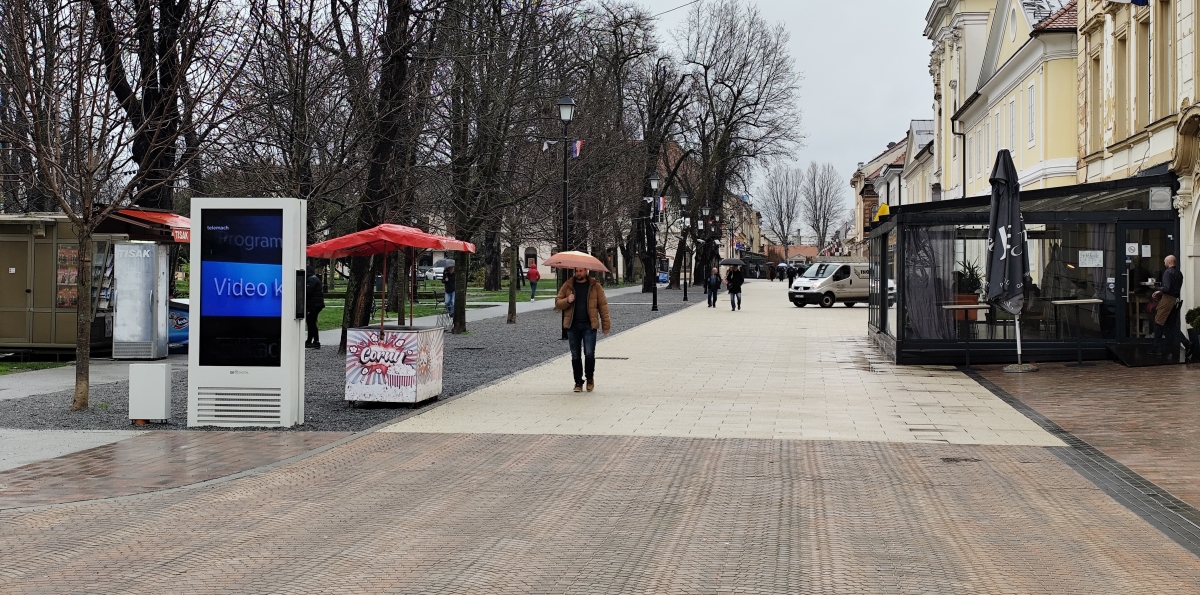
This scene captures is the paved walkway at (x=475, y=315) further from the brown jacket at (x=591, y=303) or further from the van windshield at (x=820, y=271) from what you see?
the van windshield at (x=820, y=271)

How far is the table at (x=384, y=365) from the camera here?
530 inches

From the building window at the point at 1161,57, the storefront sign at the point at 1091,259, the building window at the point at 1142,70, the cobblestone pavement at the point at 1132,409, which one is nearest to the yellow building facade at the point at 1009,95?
the building window at the point at 1142,70

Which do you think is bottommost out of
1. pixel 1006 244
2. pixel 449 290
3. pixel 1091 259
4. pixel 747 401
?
pixel 747 401

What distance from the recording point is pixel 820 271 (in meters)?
48.1

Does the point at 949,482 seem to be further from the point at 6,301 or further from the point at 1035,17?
the point at 1035,17

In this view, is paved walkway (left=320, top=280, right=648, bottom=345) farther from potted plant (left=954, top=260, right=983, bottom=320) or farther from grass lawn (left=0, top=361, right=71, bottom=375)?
potted plant (left=954, top=260, right=983, bottom=320)

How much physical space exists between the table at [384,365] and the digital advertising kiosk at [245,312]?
140cm

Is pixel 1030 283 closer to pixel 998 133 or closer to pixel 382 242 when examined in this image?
pixel 382 242

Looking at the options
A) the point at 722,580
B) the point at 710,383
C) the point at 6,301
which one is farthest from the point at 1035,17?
the point at 722,580

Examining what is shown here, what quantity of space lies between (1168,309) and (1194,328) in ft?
1.51

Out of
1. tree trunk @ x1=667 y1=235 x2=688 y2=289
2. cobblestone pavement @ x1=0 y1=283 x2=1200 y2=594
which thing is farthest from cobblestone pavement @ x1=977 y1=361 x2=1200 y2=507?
tree trunk @ x1=667 y1=235 x2=688 y2=289

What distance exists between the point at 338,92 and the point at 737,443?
11.7 m

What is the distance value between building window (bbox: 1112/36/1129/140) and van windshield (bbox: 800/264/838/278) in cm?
2272

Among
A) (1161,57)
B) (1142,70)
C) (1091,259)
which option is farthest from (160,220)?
(1142,70)
